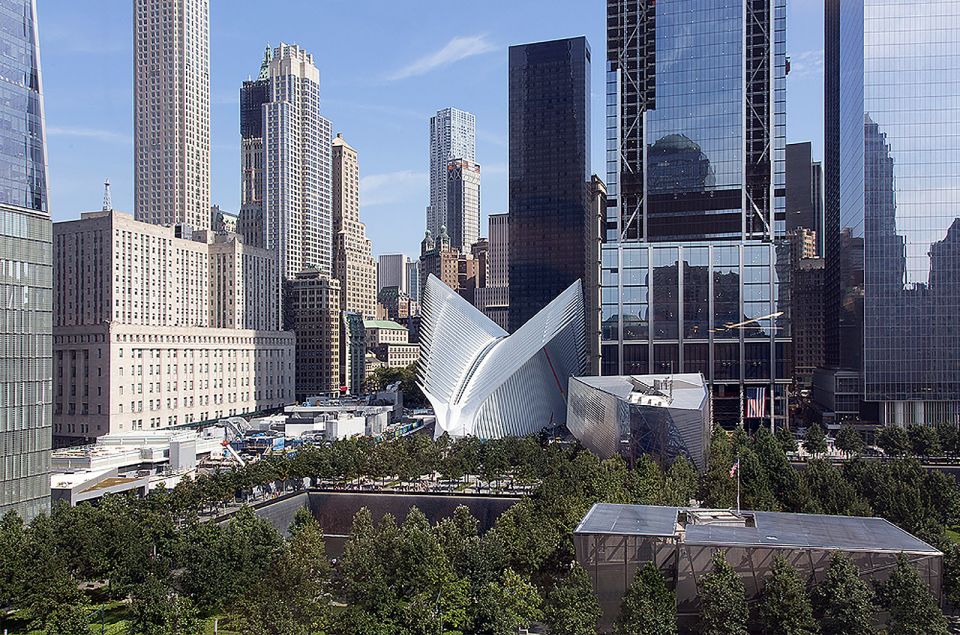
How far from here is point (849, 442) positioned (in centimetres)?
7600

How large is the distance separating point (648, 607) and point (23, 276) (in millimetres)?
41520

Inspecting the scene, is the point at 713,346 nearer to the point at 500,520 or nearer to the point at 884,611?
the point at 500,520

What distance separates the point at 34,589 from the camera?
1491 inches

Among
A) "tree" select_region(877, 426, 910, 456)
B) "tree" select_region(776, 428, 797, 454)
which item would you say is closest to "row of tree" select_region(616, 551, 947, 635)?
"tree" select_region(776, 428, 797, 454)

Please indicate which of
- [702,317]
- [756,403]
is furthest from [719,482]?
[702,317]

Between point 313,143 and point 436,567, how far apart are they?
164 m

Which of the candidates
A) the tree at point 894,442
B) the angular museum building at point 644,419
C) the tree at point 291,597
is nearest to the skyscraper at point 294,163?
the angular museum building at point 644,419

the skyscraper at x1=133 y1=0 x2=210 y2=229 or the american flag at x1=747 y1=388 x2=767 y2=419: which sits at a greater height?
the skyscraper at x1=133 y1=0 x2=210 y2=229

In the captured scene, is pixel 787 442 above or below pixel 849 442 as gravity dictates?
below

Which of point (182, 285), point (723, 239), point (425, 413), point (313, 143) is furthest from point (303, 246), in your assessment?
point (723, 239)

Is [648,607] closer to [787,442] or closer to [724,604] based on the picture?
[724,604]

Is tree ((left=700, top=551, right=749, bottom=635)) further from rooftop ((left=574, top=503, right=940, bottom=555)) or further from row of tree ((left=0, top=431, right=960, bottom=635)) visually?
row of tree ((left=0, top=431, right=960, bottom=635))

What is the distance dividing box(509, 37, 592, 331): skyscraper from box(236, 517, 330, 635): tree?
5881 inches

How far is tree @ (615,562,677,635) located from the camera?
3008cm
